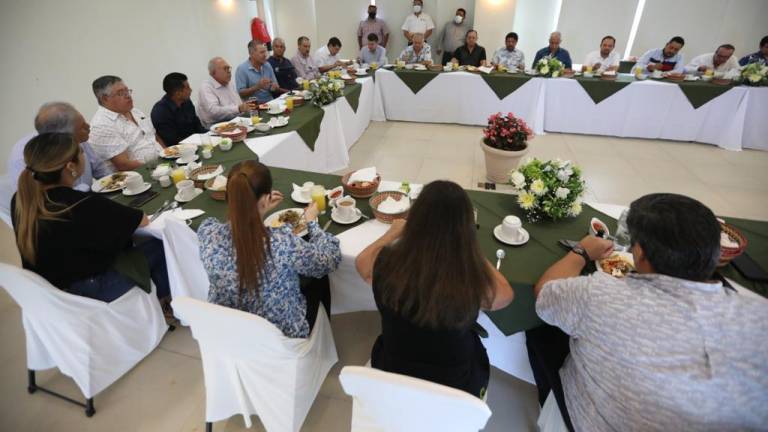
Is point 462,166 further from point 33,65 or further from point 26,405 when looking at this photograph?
point 33,65

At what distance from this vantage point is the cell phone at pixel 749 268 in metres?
1.33

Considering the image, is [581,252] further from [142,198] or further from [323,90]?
[323,90]

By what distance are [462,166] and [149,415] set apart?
359 centimetres

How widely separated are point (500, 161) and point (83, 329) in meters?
3.34

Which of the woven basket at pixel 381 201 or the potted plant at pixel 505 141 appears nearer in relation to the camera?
the woven basket at pixel 381 201

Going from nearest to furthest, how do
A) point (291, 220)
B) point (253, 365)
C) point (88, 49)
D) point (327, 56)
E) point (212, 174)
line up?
point (253, 365)
point (291, 220)
point (212, 174)
point (88, 49)
point (327, 56)

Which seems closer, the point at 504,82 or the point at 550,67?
the point at 550,67

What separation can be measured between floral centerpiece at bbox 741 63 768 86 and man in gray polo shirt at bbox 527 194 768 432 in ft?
16.3

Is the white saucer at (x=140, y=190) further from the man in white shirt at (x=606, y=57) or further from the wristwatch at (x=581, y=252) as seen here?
the man in white shirt at (x=606, y=57)

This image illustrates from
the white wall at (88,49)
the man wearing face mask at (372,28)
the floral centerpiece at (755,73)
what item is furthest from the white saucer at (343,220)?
the man wearing face mask at (372,28)

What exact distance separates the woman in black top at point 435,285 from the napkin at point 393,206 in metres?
0.65

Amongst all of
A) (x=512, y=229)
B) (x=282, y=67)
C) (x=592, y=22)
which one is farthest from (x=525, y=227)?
(x=592, y=22)

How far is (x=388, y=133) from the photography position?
5.21 metres

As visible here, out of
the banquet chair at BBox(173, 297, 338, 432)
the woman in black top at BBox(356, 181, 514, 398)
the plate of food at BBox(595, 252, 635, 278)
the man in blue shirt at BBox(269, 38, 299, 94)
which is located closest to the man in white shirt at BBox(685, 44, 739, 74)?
the plate of food at BBox(595, 252, 635, 278)
